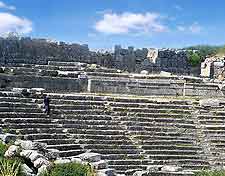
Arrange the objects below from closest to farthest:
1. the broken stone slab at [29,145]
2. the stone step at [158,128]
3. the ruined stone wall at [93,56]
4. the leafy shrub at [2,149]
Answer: the leafy shrub at [2,149], the broken stone slab at [29,145], the stone step at [158,128], the ruined stone wall at [93,56]

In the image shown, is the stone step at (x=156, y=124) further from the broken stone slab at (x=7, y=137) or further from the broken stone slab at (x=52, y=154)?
the broken stone slab at (x=7, y=137)

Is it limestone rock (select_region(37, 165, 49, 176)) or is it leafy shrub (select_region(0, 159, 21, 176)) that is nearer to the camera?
leafy shrub (select_region(0, 159, 21, 176))

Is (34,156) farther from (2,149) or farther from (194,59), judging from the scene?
(194,59)

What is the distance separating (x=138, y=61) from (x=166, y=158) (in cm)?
1289

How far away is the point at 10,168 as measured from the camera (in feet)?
39.7

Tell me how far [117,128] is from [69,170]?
6.45 metres

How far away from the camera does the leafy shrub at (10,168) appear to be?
38.7 ft

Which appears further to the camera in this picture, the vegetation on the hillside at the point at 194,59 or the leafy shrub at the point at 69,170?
the vegetation on the hillside at the point at 194,59

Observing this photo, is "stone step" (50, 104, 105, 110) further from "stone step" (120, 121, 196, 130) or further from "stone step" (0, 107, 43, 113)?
"stone step" (120, 121, 196, 130)

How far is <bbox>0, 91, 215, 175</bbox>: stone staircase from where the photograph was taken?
58.1ft

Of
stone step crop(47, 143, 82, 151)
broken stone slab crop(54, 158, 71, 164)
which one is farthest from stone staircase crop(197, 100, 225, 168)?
broken stone slab crop(54, 158, 71, 164)

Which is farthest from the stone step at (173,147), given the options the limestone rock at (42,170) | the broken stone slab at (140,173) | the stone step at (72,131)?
the limestone rock at (42,170)

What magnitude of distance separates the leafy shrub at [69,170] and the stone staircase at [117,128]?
297 cm

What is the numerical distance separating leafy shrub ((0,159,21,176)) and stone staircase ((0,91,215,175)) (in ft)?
12.6
